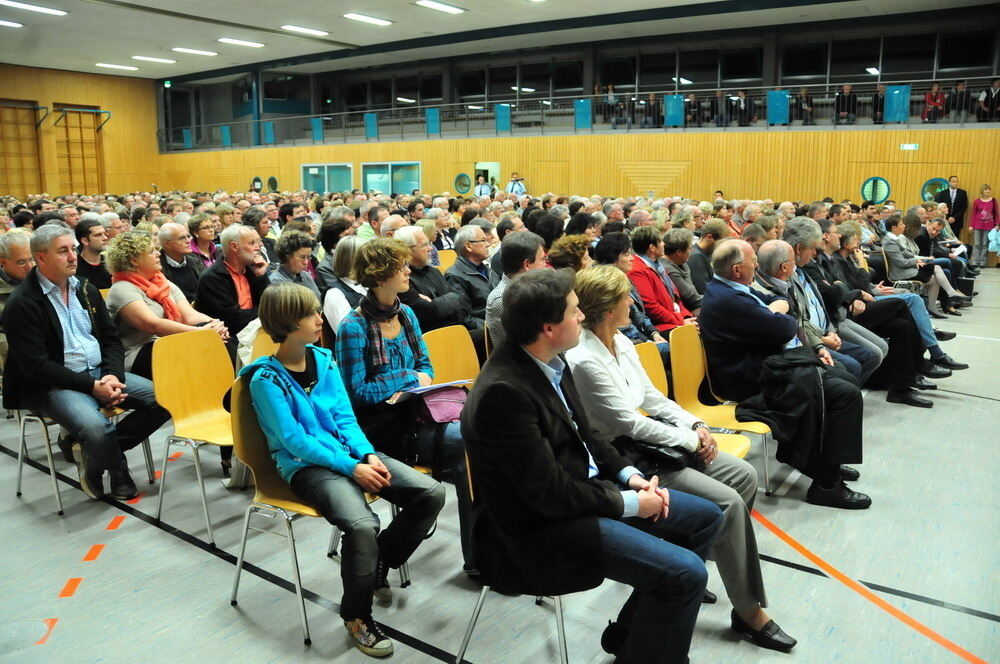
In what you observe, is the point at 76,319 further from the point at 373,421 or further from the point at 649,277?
the point at 649,277

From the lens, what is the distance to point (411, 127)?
21125 millimetres

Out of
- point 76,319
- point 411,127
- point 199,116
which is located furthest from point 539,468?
point 199,116

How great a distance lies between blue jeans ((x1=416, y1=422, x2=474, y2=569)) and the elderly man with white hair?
2.13 meters

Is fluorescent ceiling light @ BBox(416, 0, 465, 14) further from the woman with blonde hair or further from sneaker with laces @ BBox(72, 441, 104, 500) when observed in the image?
the woman with blonde hair

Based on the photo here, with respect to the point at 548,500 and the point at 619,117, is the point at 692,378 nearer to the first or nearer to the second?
the point at 548,500

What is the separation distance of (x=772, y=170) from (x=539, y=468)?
1555 centimetres

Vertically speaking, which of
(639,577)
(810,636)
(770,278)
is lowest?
(810,636)

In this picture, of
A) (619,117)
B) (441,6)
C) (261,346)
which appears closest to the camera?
(261,346)

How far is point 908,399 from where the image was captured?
5594 mm

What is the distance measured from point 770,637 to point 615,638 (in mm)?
568

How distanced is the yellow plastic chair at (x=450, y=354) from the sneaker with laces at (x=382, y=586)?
1.00 m

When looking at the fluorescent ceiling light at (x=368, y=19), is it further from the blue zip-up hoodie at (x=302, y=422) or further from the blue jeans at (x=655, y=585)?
the blue jeans at (x=655, y=585)

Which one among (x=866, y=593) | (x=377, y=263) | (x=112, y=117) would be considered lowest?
(x=866, y=593)

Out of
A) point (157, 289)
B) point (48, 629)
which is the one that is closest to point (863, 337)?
point (157, 289)
